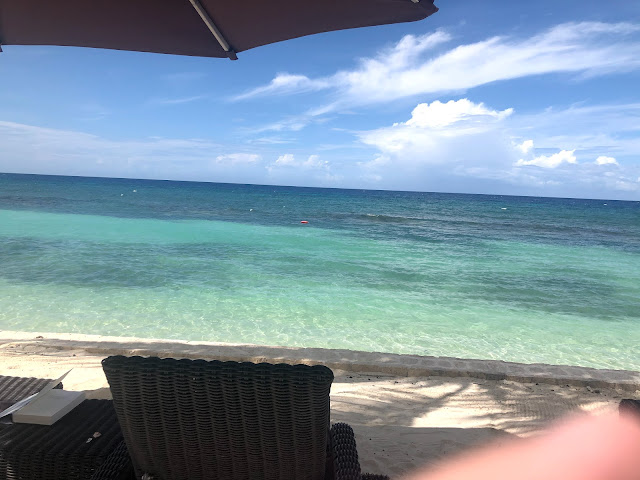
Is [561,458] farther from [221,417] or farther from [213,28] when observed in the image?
[213,28]

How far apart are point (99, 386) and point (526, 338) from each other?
17.7 ft

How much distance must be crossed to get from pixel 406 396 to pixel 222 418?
2.38m

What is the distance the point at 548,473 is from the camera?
2545 millimetres

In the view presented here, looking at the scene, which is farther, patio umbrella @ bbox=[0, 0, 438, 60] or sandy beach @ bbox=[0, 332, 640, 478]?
sandy beach @ bbox=[0, 332, 640, 478]

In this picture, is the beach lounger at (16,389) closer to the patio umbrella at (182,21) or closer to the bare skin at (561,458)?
the patio umbrella at (182,21)

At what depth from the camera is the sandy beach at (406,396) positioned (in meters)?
2.91

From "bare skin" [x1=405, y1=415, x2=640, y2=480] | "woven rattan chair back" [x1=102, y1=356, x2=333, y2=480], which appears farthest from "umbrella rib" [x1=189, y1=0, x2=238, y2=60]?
"bare skin" [x1=405, y1=415, x2=640, y2=480]

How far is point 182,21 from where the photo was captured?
8.23 feet

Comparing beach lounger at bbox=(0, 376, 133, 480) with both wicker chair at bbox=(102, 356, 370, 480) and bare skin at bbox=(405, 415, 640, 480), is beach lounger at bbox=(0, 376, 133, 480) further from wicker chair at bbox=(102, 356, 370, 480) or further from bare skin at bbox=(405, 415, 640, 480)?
bare skin at bbox=(405, 415, 640, 480)

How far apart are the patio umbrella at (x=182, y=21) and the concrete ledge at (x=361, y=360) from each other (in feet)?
8.41

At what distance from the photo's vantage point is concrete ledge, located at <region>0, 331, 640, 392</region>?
12.7 ft

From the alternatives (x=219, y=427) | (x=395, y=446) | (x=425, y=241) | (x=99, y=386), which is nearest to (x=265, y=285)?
(x=99, y=386)

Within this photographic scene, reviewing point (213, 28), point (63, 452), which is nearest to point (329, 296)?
point (213, 28)

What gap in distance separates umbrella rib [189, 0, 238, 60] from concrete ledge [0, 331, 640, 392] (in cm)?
252
